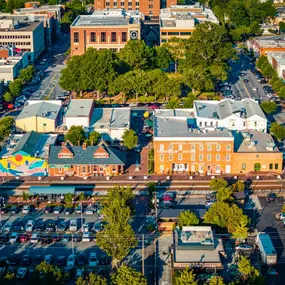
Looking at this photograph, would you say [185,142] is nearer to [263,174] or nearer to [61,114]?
[263,174]

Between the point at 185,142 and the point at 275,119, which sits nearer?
the point at 185,142

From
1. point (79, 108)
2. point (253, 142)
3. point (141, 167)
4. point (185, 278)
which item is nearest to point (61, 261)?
point (185, 278)

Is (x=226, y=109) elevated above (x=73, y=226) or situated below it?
above

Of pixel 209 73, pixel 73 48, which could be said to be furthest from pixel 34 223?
pixel 73 48

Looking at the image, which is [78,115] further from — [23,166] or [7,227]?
[7,227]

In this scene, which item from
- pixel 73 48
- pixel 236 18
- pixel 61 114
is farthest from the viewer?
pixel 236 18

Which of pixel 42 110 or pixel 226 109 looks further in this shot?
pixel 42 110

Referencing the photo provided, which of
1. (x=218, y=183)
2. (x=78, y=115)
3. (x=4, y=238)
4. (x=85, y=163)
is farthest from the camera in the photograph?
(x=78, y=115)
